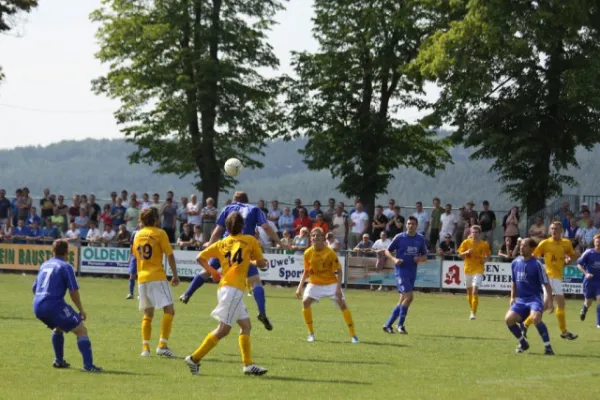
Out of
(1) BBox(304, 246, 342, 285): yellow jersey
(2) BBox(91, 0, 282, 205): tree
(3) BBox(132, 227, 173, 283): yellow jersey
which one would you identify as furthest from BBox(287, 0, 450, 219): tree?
(3) BBox(132, 227, 173, 283): yellow jersey

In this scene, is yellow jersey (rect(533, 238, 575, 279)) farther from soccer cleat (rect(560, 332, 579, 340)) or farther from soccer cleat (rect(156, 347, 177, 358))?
soccer cleat (rect(156, 347, 177, 358))

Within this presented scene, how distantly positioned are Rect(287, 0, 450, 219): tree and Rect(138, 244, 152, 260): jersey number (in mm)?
27980

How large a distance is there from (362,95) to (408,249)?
23.4m

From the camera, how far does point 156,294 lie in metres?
14.8

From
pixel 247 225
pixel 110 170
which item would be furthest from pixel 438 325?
pixel 110 170

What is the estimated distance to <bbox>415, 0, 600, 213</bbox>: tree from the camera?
117 feet

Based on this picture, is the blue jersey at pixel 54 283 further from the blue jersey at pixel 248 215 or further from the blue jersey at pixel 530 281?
the blue jersey at pixel 530 281

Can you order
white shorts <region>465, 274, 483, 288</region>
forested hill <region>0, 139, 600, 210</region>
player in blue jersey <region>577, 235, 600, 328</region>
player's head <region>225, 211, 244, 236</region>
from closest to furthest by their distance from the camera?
player's head <region>225, 211, 244, 236</region>, player in blue jersey <region>577, 235, 600, 328</region>, white shorts <region>465, 274, 483, 288</region>, forested hill <region>0, 139, 600, 210</region>

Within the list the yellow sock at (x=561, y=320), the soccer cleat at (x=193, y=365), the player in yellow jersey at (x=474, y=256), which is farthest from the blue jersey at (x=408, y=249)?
the soccer cleat at (x=193, y=365)

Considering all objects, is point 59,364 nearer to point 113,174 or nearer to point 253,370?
point 253,370

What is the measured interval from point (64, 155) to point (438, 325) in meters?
155

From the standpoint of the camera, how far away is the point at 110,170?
536 ft

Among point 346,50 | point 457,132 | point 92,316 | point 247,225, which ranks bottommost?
point 92,316

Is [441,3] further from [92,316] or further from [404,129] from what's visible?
[92,316]
